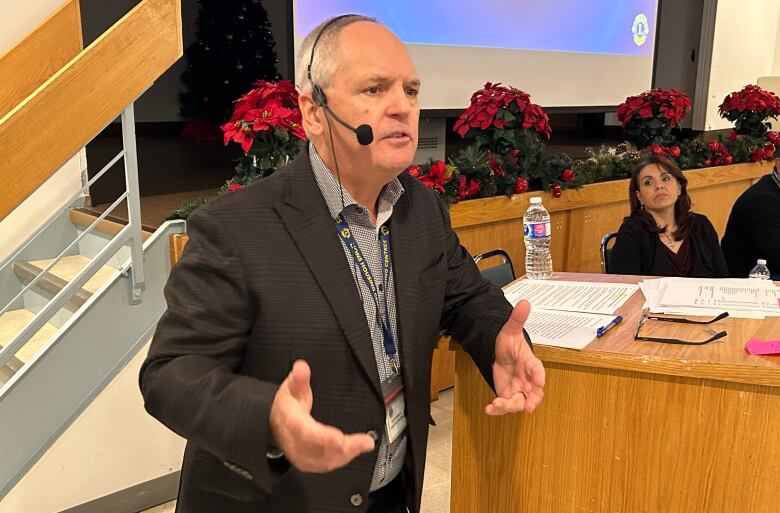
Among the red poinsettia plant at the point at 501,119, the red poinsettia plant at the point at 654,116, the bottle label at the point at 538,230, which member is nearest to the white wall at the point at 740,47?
the red poinsettia plant at the point at 654,116

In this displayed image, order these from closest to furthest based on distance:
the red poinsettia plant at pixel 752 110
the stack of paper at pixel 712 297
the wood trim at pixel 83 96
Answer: the stack of paper at pixel 712 297
the wood trim at pixel 83 96
the red poinsettia plant at pixel 752 110

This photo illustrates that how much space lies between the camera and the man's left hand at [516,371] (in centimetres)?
115

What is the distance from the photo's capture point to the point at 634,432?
138cm

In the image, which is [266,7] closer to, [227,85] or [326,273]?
[227,85]

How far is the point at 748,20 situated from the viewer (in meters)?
7.82

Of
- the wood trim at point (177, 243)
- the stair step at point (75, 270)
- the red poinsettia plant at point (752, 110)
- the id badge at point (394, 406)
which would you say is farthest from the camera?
the red poinsettia plant at point (752, 110)

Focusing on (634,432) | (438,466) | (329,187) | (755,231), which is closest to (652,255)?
(755,231)

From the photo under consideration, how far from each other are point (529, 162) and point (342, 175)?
2512 millimetres

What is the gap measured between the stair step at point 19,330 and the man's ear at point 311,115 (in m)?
1.86

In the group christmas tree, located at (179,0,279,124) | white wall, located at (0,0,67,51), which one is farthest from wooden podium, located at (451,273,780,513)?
christmas tree, located at (179,0,279,124)

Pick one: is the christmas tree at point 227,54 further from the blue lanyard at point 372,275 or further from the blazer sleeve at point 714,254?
the blue lanyard at point 372,275

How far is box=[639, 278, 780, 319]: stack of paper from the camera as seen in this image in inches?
62.5

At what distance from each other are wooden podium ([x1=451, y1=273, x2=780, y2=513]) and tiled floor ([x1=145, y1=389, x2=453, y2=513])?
38.6 inches

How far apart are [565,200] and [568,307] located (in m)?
2.19
